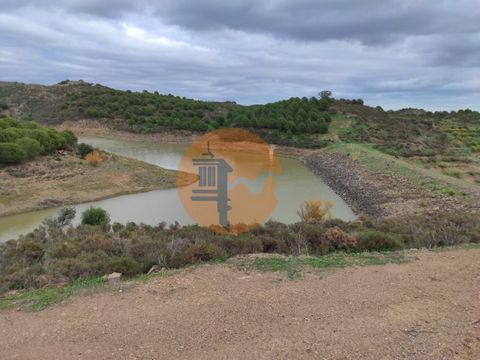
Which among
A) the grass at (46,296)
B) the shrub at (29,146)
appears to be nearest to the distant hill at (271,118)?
the shrub at (29,146)

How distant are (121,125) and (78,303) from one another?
2094 inches

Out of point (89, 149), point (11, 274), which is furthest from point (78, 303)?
point (89, 149)

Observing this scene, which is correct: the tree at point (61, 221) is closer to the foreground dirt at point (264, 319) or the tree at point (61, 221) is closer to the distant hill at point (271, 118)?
the foreground dirt at point (264, 319)

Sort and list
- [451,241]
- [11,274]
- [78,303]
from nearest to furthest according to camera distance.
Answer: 1. [78,303]
2. [11,274]
3. [451,241]

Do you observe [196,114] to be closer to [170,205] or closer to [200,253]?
[170,205]

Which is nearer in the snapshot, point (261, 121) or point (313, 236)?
point (313, 236)

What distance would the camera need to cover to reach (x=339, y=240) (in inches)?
379

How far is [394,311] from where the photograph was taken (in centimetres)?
565

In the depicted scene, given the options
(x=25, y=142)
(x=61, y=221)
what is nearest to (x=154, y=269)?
(x=61, y=221)

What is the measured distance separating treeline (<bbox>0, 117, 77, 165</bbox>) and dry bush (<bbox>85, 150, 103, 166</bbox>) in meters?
2.63

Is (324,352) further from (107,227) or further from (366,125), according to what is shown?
(366,125)

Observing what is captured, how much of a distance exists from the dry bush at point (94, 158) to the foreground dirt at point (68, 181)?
290 mm

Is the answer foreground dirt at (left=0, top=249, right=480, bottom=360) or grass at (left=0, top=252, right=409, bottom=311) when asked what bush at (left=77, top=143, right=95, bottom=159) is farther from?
foreground dirt at (left=0, top=249, right=480, bottom=360)
